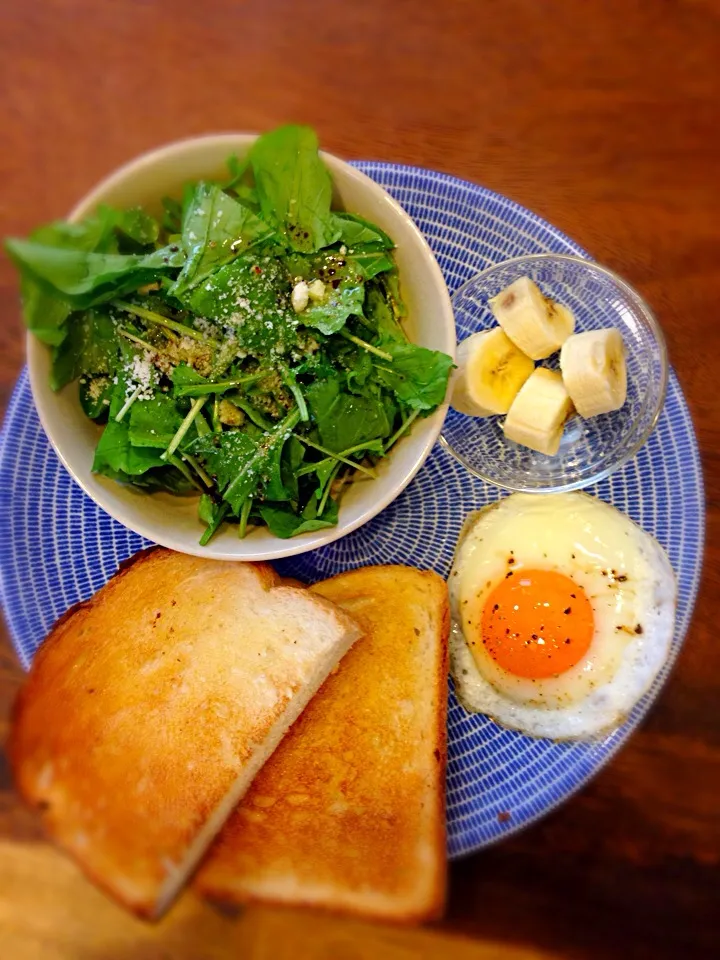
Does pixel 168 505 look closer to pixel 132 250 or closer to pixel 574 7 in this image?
pixel 132 250

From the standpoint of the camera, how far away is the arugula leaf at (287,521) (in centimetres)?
191

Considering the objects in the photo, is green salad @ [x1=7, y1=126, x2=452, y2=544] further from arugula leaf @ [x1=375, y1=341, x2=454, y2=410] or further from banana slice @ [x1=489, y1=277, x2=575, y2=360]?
banana slice @ [x1=489, y1=277, x2=575, y2=360]

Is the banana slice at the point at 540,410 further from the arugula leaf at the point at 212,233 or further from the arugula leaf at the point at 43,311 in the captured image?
the arugula leaf at the point at 43,311

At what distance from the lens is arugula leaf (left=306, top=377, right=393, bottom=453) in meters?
1.83

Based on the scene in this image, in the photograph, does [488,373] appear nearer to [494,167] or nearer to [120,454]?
[494,167]

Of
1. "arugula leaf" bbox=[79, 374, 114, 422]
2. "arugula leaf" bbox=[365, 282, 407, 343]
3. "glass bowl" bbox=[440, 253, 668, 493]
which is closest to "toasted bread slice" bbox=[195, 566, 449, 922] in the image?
"glass bowl" bbox=[440, 253, 668, 493]

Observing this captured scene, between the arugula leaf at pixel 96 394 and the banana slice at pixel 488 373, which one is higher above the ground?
the arugula leaf at pixel 96 394

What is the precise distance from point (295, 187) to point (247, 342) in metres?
0.45

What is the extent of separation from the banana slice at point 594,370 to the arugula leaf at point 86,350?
1347 millimetres

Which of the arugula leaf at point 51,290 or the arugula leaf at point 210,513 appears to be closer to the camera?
the arugula leaf at point 51,290

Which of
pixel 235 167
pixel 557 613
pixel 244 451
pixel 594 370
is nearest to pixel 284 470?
pixel 244 451

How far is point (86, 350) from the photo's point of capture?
1.85m

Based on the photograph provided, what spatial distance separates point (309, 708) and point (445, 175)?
1.88 metres

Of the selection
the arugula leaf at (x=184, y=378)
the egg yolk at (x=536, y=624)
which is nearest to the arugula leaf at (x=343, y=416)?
the arugula leaf at (x=184, y=378)
